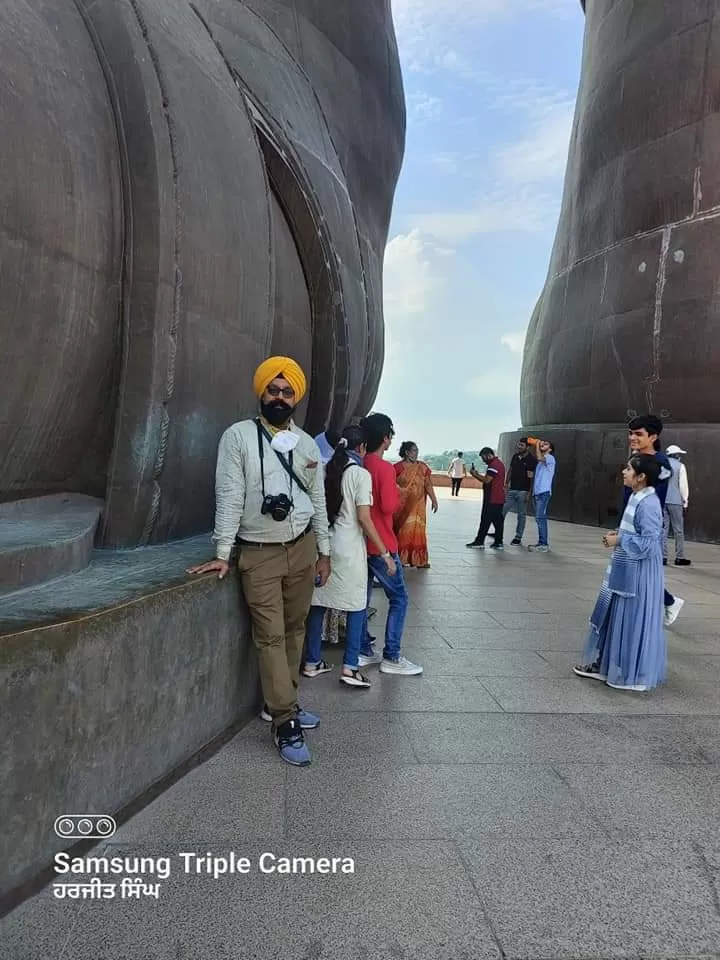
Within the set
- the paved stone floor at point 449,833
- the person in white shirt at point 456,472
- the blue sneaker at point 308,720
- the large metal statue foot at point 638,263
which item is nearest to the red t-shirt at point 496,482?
the large metal statue foot at point 638,263

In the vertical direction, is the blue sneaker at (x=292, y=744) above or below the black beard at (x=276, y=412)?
below

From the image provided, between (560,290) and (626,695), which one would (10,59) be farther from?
(560,290)

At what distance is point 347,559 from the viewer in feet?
13.2

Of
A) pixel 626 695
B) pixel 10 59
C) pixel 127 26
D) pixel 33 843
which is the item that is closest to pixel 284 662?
pixel 33 843

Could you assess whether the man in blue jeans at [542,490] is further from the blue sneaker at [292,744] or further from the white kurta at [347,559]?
the blue sneaker at [292,744]

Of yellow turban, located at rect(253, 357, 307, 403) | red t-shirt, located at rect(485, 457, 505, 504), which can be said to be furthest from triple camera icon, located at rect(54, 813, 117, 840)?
red t-shirt, located at rect(485, 457, 505, 504)

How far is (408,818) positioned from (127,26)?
406 centimetres

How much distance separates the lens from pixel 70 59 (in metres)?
3.30

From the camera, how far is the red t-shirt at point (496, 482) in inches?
390

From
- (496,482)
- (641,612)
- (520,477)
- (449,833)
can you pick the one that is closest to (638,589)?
(641,612)

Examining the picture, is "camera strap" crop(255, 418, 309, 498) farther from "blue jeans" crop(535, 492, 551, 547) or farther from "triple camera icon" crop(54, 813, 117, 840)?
"blue jeans" crop(535, 492, 551, 547)

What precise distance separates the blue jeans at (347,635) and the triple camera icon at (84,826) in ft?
6.04

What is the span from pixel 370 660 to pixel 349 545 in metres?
0.99

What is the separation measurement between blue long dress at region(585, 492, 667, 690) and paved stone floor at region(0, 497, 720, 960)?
0.16 metres
